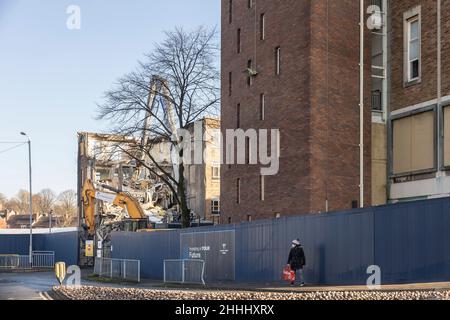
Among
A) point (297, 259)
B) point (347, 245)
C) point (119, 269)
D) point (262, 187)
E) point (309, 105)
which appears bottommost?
point (119, 269)

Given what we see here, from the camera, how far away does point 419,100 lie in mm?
35156

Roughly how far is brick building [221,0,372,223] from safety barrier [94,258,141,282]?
7.76 m

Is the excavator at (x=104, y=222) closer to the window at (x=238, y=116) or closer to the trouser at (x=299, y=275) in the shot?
the window at (x=238, y=116)

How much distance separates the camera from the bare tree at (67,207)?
127 m

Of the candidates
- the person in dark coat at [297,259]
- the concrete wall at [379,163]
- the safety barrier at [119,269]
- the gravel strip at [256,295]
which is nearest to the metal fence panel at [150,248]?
the safety barrier at [119,269]

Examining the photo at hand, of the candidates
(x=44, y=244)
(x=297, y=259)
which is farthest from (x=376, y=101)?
(x=44, y=244)

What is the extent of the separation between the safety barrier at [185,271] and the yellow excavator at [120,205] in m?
11.7

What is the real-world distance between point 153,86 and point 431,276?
28.8 meters

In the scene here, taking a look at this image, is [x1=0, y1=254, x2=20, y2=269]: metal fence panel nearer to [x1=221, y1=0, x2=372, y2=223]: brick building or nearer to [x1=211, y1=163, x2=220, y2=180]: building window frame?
[x1=211, y1=163, x2=220, y2=180]: building window frame

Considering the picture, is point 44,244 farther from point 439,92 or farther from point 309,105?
point 439,92

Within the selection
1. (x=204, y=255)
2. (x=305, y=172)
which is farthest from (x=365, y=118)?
(x=204, y=255)

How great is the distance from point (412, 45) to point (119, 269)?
19.9 m

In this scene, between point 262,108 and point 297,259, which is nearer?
point 297,259
